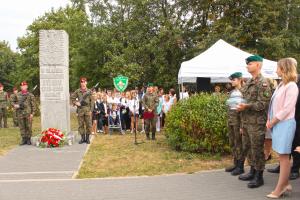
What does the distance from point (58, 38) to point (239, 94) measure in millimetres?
7903

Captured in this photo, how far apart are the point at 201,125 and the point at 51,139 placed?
16.5 feet

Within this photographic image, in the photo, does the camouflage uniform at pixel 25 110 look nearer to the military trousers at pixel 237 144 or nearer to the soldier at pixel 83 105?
the soldier at pixel 83 105

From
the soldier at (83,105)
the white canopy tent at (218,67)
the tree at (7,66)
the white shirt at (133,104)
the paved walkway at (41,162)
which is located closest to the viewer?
the paved walkway at (41,162)

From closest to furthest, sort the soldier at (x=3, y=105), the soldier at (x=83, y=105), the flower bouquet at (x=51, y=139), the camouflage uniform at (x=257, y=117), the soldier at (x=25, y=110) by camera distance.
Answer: the camouflage uniform at (x=257, y=117)
the flower bouquet at (x=51, y=139)
the soldier at (x=83, y=105)
the soldier at (x=25, y=110)
the soldier at (x=3, y=105)

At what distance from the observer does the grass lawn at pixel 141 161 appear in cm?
884

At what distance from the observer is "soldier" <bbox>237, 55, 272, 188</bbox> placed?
7.02 m

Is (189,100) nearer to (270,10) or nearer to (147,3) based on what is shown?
(270,10)


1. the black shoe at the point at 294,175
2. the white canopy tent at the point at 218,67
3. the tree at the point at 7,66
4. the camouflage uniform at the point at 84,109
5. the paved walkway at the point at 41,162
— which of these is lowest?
the paved walkway at the point at 41,162

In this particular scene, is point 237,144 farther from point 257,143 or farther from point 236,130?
point 257,143

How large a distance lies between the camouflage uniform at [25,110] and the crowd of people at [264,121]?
743 cm

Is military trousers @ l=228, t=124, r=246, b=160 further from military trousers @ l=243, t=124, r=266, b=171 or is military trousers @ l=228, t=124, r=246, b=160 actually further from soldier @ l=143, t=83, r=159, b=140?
soldier @ l=143, t=83, r=159, b=140

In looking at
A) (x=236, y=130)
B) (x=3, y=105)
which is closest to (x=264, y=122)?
(x=236, y=130)

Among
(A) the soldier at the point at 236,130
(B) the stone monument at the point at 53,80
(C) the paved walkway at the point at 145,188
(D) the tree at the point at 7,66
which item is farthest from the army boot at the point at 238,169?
(D) the tree at the point at 7,66

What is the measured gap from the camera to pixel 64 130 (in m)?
→ 14.4
